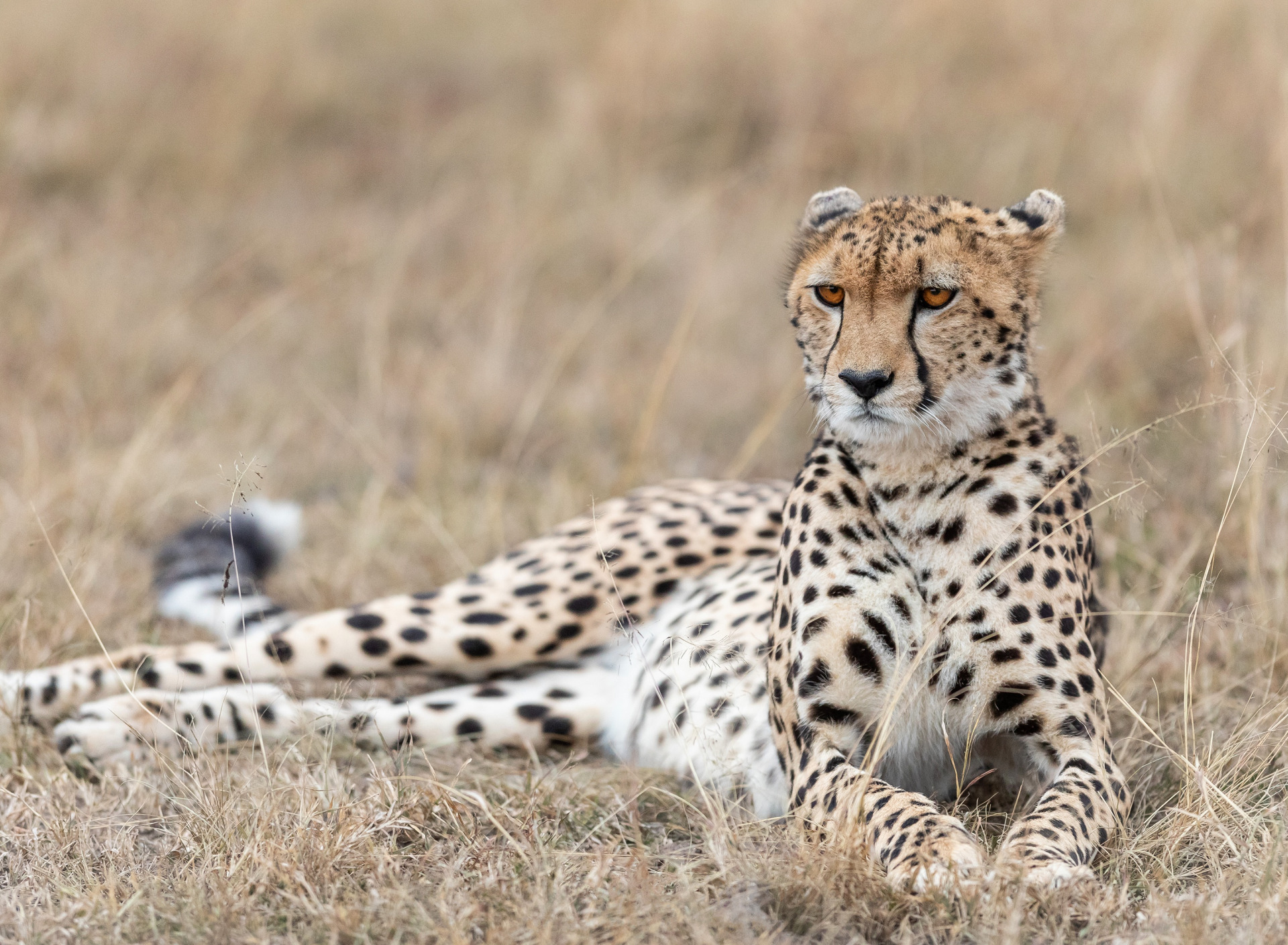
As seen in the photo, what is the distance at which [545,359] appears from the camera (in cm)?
511

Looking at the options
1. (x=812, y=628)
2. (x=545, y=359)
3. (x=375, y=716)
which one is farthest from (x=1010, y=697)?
(x=545, y=359)

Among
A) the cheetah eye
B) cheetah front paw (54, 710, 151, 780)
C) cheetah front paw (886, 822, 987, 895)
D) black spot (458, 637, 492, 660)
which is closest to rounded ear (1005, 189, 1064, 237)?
the cheetah eye

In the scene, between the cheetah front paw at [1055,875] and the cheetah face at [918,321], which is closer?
the cheetah front paw at [1055,875]

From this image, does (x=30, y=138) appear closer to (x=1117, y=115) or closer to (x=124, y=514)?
(x=124, y=514)

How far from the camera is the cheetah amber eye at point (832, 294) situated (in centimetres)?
217

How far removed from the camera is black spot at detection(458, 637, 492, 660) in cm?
305

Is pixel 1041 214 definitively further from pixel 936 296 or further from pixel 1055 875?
pixel 1055 875

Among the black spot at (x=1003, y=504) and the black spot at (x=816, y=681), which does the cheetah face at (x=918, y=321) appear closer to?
the black spot at (x=1003, y=504)

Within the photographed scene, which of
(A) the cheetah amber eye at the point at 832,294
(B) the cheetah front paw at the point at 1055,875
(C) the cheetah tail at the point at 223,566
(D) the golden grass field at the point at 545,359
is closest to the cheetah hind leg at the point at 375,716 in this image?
(D) the golden grass field at the point at 545,359

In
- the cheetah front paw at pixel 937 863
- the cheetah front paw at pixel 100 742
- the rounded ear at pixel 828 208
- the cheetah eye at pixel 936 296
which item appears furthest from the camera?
the cheetah front paw at pixel 100 742

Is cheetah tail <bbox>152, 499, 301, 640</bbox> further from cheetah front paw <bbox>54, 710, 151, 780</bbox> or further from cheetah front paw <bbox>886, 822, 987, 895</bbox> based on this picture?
cheetah front paw <bbox>886, 822, 987, 895</bbox>

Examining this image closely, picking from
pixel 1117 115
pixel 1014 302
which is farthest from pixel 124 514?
pixel 1117 115

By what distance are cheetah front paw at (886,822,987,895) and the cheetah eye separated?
74 centimetres

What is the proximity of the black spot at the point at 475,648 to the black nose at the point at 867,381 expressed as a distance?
4.15 ft
